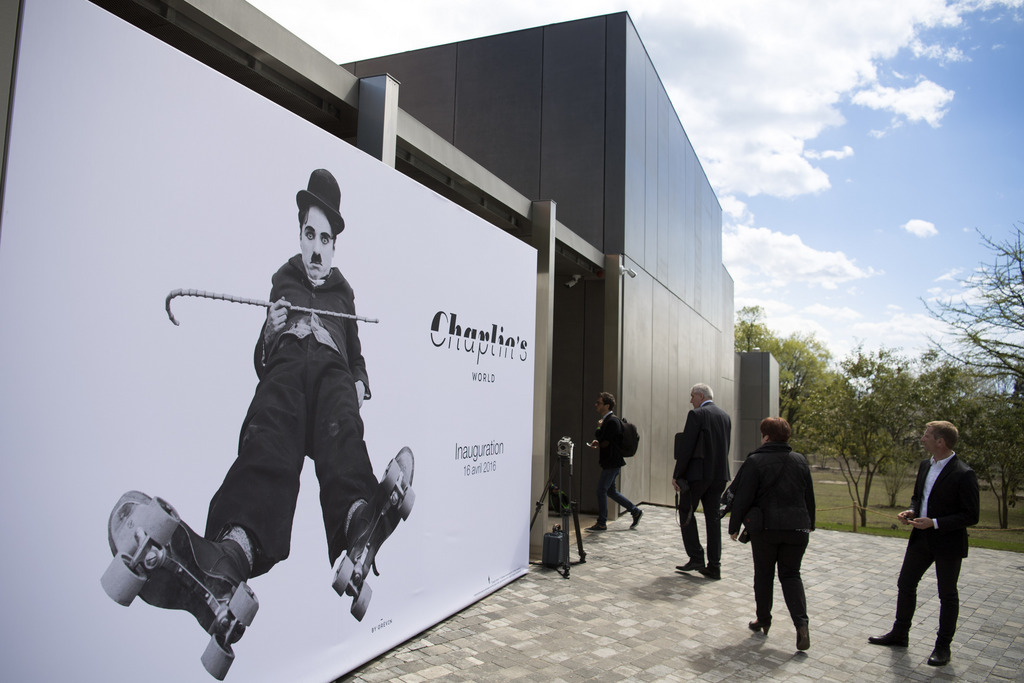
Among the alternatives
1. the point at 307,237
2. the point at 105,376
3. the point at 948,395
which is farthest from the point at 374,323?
the point at 948,395

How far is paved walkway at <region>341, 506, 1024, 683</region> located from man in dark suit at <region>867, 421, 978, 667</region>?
0.29 meters

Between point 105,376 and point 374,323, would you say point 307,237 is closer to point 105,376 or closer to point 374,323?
point 374,323

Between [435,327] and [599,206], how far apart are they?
750cm

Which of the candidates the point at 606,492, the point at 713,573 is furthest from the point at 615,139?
the point at 713,573

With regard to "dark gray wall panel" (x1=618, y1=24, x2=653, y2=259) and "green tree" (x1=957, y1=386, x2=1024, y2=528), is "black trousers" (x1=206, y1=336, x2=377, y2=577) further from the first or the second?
"green tree" (x1=957, y1=386, x2=1024, y2=528)

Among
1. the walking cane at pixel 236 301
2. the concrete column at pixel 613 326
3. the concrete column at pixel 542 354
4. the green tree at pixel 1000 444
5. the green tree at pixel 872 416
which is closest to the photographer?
the walking cane at pixel 236 301

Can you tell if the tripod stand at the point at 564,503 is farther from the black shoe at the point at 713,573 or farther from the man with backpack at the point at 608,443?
the man with backpack at the point at 608,443

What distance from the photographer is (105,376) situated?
2.65m

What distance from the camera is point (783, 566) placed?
16.9 feet

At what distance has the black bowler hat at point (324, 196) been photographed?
370 cm

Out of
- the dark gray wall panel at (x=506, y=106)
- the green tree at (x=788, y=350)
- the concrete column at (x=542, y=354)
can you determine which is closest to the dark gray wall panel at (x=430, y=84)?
the dark gray wall panel at (x=506, y=106)

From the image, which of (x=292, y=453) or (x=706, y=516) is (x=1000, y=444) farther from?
(x=292, y=453)

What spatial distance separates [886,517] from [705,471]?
629 inches

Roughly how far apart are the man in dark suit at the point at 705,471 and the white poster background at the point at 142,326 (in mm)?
3810
